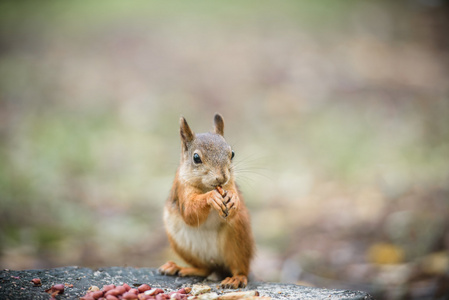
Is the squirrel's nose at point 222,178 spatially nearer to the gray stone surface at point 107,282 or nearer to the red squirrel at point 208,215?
the red squirrel at point 208,215

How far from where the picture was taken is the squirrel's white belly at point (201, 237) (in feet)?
9.05

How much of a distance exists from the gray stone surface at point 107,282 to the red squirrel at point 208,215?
11 cm

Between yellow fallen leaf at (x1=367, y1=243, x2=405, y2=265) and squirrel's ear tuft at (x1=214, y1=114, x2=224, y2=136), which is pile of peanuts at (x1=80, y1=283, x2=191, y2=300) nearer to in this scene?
squirrel's ear tuft at (x1=214, y1=114, x2=224, y2=136)

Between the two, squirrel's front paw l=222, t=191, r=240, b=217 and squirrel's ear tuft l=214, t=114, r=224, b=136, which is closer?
squirrel's front paw l=222, t=191, r=240, b=217

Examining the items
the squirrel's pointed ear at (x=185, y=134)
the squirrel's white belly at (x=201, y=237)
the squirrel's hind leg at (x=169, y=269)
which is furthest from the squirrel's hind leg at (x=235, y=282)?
the squirrel's pointed ear at (x=185, y=134)

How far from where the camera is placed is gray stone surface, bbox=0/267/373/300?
90.7 inches

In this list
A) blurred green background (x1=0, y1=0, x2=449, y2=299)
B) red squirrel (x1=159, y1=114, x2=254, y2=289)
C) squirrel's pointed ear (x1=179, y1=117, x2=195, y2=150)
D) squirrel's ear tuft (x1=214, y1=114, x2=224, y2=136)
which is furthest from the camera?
blurred green background (x1=0, y1=0, x2=449, y2=299)

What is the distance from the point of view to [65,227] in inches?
186

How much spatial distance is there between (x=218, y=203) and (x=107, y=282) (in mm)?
782

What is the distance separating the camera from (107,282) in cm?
259

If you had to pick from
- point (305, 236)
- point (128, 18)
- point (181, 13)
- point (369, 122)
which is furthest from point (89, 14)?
point (305, 236)

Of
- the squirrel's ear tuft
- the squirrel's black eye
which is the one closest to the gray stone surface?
the squirrel's black eye

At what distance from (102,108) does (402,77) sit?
5.71 meters

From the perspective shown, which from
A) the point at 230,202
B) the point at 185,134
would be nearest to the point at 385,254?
the point at 230,202
